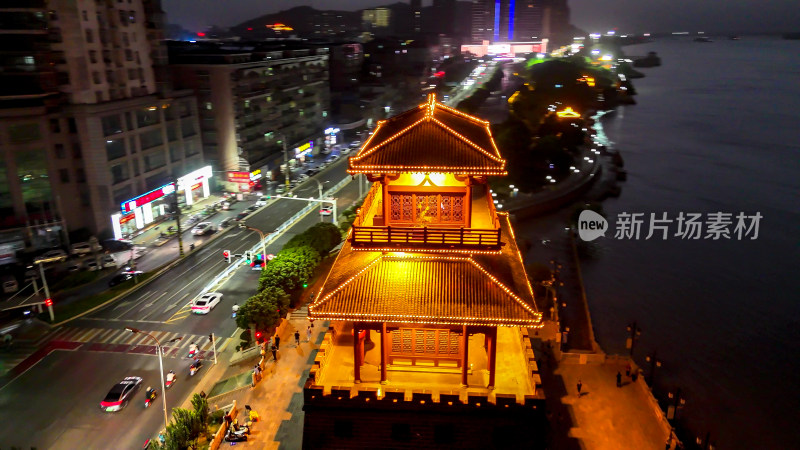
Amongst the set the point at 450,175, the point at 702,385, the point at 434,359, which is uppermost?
the point at 450,175

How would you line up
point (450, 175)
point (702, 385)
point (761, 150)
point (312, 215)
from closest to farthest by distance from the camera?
point (450, 175)
point (702, 385)
point (312, 215)
point (761, 150)

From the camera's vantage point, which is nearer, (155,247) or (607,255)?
(155,247)

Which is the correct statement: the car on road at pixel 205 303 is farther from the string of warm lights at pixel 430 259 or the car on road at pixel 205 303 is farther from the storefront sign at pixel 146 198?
the string of warm lights at pixel 430 259

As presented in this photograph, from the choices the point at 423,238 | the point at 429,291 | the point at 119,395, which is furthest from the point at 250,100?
the point at 429,291

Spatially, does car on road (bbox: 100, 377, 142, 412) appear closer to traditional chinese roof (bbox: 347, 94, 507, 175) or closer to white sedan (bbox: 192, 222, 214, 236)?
traditional chinese roof (bbox: 347, 94, 507, 175)

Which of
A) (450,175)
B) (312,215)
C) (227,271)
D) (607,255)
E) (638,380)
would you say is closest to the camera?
(450,175)

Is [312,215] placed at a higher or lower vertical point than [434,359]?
lower

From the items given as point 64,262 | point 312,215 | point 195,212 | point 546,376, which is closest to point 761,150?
point 312,215

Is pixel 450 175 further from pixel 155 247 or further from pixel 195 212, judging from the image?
pixel 195 212
